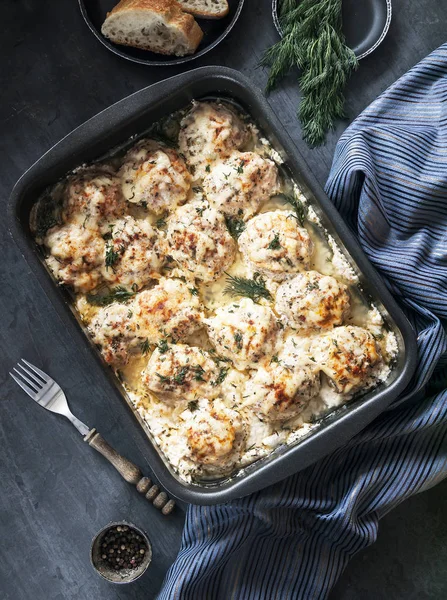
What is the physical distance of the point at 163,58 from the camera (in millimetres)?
3564

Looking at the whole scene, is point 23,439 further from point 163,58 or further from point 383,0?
point 383,0

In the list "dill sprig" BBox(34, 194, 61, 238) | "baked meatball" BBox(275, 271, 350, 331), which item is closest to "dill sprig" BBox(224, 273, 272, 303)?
"baked meatball" BBox(275, 271, 350, 331)

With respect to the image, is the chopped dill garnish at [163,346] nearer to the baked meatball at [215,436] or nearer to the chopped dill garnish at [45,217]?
the baked meatball at [215,436]

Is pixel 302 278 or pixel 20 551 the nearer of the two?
pixel 302 278

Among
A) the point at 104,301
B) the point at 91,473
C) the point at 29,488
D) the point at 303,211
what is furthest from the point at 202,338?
the point at 29,488

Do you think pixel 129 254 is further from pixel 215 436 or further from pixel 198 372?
pixel 215 436

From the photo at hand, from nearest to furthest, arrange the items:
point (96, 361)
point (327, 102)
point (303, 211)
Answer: point (96, 361) → point (303, 211) → point (327, 102)

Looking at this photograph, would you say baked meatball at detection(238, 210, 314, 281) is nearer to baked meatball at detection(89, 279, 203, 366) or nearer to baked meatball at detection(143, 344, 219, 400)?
baked meatball at detection(89, 279, 203, 366)

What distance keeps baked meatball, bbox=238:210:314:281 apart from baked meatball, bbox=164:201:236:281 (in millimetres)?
117

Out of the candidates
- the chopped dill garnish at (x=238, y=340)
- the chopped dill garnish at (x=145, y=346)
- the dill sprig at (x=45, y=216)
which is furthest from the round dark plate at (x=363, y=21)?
the chopped dill garnish at (x=145, y=346)

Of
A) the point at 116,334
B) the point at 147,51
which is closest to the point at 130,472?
the point at 116,334

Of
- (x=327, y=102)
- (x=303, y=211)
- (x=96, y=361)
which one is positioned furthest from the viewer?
(x=327, y=102)

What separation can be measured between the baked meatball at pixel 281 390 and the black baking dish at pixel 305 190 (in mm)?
147

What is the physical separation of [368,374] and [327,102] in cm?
137
